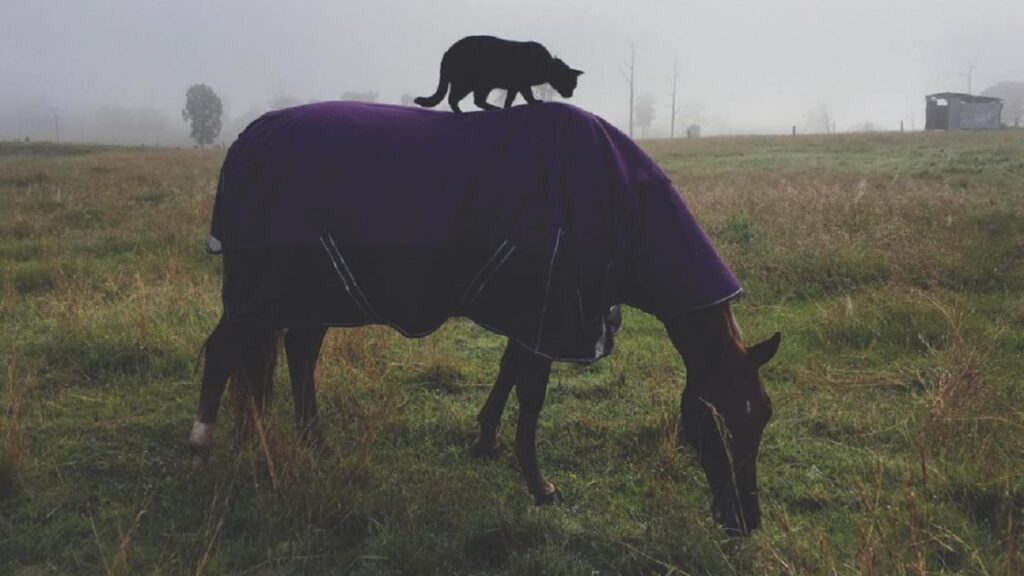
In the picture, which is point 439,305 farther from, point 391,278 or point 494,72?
point 494,72

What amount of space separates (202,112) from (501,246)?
419ft

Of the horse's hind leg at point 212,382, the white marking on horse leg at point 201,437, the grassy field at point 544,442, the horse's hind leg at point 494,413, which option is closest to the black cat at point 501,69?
the horse's hind leg at point 494,413

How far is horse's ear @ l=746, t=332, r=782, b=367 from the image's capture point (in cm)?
317

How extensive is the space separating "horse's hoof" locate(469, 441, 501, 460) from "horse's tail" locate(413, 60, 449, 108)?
201cm

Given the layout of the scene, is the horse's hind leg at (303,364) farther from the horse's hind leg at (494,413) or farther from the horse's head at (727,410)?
the horse's head at (727,410)

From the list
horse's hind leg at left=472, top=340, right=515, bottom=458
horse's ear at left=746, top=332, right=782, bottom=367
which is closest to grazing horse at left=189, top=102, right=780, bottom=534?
horse's ear at left=746, top=332, right=782, bottom=367

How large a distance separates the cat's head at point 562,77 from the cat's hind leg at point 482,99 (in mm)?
330

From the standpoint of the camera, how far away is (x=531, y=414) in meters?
3.67

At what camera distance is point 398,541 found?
306 cm

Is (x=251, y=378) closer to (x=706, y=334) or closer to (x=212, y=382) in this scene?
(x=212, y=382)

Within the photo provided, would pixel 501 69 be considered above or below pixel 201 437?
above

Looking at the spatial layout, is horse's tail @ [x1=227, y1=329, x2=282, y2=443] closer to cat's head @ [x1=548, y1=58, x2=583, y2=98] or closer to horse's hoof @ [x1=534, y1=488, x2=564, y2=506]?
horse's hoof @ [x1=534, y1=488, x2=564, y2=506]

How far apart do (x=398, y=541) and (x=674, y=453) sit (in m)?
1.73

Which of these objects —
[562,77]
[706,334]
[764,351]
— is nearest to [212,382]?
[562,77]
